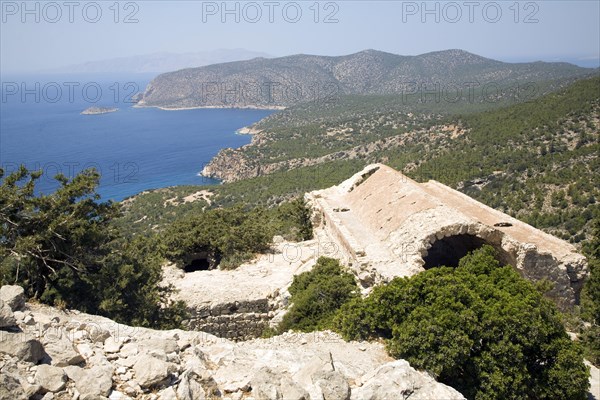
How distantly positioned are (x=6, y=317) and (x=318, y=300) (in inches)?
325

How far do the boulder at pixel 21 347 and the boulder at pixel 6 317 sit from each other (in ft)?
1.13

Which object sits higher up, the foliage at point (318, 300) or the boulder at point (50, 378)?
the boulder at point (50, 378)

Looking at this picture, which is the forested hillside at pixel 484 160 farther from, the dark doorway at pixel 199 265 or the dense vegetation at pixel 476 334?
the dark doorway at pixel 199 265

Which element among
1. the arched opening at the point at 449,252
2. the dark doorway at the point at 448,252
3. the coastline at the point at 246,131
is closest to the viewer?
the arched opening at the point at 449,252

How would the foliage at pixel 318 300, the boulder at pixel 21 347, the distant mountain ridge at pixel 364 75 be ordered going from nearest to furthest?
1. the boulder at pixel 21 347
2. the foliage at pixel 318 300
3. the distant mountain ridge at pixel 364 75

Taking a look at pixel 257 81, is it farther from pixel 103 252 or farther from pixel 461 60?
pixel 103 252

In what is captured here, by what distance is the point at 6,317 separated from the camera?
745 cm

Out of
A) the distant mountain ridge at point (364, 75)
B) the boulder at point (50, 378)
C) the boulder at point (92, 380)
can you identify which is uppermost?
the distant mountain ridge at point (364, 75)

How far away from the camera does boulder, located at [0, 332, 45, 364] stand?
6836 mm

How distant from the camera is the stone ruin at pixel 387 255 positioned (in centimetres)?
1392

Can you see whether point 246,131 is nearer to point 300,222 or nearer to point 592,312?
point 300,222

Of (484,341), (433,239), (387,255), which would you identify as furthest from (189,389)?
(433,239)

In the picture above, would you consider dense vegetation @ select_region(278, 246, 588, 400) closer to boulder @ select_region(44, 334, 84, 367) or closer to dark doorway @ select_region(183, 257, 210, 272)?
boulder @ select_region(44, 334, 84, 367)

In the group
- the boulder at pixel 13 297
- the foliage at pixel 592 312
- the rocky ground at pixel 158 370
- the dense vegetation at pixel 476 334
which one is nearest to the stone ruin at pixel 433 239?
the foliage at pixel 592 312
